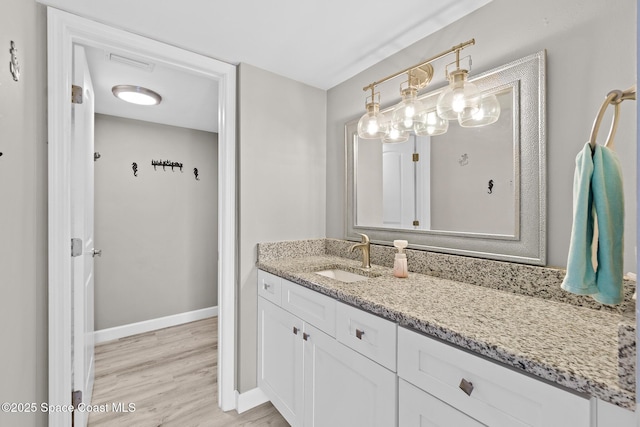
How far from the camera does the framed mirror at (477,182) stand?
3.94ft

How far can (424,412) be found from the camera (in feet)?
2.91

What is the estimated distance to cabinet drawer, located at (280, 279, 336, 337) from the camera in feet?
4.24

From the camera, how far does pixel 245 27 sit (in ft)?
4.95

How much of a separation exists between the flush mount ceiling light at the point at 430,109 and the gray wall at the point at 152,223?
2.30 metres

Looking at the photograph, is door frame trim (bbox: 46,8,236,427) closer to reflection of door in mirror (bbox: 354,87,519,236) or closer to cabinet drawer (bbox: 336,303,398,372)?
cabinet drawer (bbox: 336,303,398,372)

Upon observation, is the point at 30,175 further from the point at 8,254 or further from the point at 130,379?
the point at 130,379

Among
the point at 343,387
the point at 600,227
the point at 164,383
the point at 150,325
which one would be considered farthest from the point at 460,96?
the point at 150,325

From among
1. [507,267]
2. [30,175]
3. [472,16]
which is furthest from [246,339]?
[472,16]

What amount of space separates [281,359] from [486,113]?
1.65m

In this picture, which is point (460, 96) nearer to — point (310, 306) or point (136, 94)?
point (310, 306)

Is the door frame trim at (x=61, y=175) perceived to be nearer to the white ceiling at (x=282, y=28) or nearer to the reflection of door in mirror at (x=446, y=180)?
the white ceiling at (x=282, y=28)

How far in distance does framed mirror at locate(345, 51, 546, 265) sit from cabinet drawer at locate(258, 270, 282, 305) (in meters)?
0.71

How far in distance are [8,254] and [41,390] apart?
76 cm

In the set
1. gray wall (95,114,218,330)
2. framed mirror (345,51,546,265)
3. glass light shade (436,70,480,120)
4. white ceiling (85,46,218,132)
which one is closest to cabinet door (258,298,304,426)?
framed mirror (345,51,546,265)
